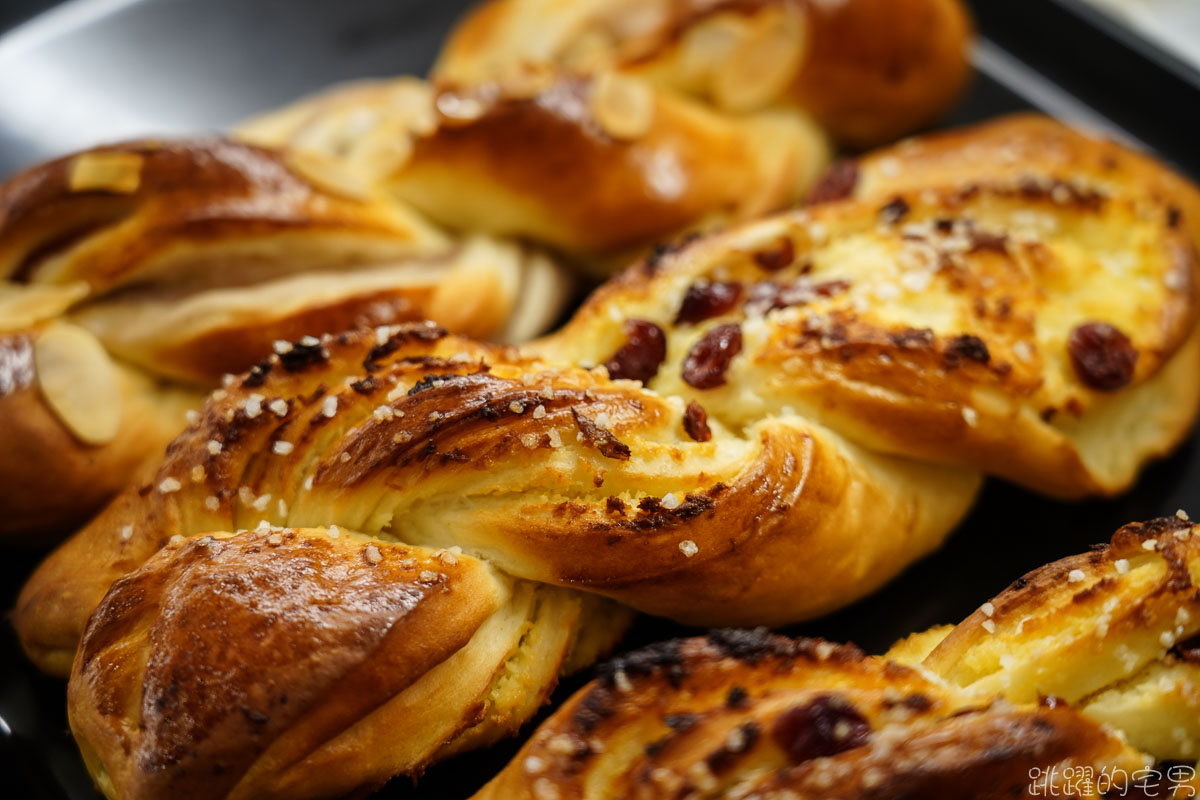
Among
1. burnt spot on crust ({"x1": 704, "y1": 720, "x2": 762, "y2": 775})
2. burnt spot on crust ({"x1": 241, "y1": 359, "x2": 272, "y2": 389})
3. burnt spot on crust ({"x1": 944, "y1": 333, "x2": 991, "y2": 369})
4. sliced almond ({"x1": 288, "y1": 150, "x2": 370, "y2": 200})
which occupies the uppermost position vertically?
sliced almond ({"x1": 288, "y1": 150, "x2": 370, "y2": 200})

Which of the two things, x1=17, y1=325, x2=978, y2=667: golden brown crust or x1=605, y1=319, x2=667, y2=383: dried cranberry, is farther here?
x1=605, y1=319, x2=667, y2=383: dried cranberry

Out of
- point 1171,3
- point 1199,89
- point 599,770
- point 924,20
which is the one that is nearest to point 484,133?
point 924,20

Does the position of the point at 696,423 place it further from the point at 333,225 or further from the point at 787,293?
the point at 333,225

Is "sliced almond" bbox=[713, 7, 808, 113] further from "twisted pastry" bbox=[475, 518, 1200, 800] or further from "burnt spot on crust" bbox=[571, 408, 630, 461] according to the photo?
"twisted pastry" bbox=[475, 518, 1200, 800]

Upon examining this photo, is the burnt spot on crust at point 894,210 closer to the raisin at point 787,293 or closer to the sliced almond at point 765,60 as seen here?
the raisin at point 787,293

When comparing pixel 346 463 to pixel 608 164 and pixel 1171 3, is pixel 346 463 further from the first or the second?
pixel 1171 3

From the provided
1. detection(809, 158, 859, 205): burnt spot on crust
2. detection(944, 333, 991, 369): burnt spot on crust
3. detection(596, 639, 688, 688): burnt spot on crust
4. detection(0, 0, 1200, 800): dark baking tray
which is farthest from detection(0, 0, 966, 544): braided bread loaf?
detection(596, 639, 688, 688): burnt spot on crust
